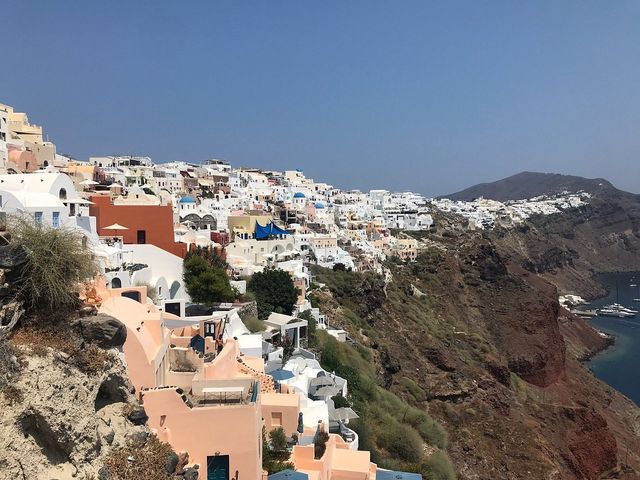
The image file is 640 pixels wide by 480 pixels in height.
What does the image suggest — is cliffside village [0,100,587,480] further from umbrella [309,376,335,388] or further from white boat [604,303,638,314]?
white boat [604,303,638,314]

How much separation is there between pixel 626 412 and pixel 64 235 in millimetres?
54450

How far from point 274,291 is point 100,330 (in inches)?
777

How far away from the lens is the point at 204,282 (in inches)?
907

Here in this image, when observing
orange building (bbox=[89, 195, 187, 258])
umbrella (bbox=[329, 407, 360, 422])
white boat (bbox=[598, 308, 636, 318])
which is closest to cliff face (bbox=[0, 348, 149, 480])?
umbrella (bbox=[329, 407, 360, 422])

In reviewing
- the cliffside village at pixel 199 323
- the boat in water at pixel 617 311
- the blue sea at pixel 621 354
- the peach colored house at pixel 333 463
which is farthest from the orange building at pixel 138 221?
the boat in water at pixel 617 311

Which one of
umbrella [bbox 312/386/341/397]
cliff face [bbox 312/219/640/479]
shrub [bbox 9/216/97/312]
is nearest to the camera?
shrub [bbox 9/216/97/312]

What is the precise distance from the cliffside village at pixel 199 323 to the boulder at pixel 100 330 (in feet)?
4.70

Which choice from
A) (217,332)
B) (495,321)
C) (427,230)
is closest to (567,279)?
(427,230)

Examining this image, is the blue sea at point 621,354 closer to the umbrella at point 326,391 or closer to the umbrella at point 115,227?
the umbrella at point 326,391

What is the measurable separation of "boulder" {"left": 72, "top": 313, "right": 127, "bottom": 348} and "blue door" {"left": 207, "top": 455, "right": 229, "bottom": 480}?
2.84m

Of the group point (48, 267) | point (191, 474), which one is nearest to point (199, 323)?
point (191, 474)

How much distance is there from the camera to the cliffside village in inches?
387

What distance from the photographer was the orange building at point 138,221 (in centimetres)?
2372

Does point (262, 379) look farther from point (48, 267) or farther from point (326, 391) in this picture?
point (48, 267)
